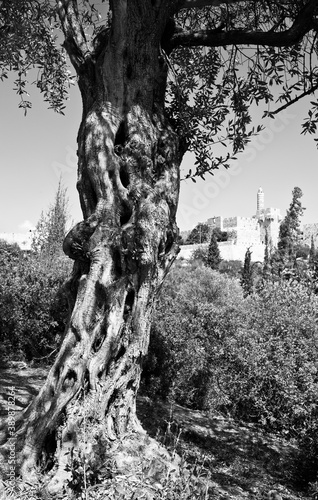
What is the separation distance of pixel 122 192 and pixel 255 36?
236 centimetres

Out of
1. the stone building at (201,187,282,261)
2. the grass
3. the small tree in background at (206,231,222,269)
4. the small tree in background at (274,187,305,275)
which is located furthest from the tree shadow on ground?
the stone building at (201,187,282,261)

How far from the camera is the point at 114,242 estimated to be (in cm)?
395

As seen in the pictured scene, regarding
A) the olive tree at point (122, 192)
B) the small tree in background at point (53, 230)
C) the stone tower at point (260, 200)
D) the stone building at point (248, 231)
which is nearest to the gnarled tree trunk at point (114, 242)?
the olive tree at point (122, 192)

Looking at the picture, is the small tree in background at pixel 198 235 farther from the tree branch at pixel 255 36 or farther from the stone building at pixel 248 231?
the tree branch at pixel 255 36

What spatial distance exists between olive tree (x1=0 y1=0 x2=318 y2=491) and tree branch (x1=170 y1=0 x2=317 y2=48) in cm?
1

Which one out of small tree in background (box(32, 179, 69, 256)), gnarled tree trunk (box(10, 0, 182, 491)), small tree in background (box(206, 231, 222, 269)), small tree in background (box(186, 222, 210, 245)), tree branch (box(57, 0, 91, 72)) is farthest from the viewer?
small tree in background (box(186, 222, 210, 245))

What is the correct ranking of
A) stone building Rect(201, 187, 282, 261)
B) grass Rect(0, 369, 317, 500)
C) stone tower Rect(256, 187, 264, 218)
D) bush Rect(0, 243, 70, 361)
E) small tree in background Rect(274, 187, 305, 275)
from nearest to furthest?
grass Rect(0, 369, 317, 500) < bush Rect(0, 243, 70, 361) < small tree in background Rect(274, 187, 305, 275) < stone building Rect(201, 187, 282, 261) < stone tower Rect(256, 187, 264, 218)

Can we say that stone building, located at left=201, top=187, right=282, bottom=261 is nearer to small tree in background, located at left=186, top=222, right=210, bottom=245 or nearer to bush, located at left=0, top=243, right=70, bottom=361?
small tree in background, located at left=186, top=222, right=210, bottom=245

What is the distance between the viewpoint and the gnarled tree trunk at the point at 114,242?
3.57 meters

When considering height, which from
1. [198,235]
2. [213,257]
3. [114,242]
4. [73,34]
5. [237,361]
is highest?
[198,235]

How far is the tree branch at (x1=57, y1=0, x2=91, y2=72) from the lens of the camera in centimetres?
487

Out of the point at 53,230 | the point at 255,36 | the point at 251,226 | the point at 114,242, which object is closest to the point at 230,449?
the point at 114,242

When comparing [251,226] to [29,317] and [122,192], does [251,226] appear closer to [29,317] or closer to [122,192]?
[29,317]

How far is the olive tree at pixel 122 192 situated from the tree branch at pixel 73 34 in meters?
0.01
